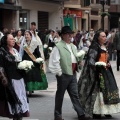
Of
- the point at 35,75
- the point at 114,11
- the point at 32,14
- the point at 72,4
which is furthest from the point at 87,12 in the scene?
the point at 35,75

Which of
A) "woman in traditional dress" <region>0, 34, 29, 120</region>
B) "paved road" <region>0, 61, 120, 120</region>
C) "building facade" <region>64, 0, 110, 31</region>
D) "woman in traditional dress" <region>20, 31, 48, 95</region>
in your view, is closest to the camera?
"woman in traditional dress" <region>0, 34, 29, 120</region>

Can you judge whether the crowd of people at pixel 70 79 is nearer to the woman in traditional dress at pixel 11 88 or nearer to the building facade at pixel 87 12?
the woman in traditional dress at pixel 11 88

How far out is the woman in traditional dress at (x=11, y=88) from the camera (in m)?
7.96

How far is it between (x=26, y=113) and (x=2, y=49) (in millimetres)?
1153

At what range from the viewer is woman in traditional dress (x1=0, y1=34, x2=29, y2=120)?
7.96 meters

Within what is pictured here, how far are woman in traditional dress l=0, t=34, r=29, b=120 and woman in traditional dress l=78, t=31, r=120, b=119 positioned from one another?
4.35 ft

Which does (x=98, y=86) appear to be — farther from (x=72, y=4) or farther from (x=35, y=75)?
(x=72, y=4)

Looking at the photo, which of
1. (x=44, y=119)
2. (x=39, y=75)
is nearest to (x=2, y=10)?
(x=39, y=75)

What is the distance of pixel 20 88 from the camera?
320 inches

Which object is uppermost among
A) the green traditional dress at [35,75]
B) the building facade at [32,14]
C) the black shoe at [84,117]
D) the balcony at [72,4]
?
the balcony at [72,4]

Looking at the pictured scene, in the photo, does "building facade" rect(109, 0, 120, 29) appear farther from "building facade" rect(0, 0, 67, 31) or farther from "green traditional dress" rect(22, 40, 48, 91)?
"green traditional dress" rect(22, 40, 48, 91)

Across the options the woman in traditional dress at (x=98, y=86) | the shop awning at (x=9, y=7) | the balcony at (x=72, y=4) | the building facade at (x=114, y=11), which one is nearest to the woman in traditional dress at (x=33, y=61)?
the woman in traditional dress at (x=98, y=86)

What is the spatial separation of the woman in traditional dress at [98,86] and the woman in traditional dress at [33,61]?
9.44 feet

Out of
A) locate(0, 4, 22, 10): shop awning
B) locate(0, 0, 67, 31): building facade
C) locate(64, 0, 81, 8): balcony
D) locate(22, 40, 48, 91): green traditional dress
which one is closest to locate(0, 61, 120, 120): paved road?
locate(22, 40, 48, 91): green traditional dress
